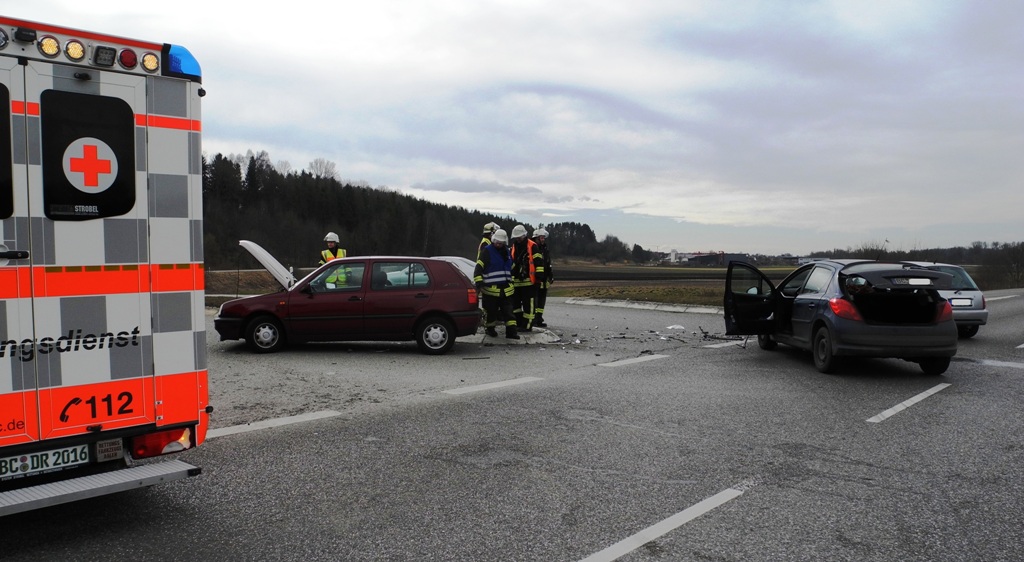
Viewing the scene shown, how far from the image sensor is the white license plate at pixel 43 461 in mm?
3748

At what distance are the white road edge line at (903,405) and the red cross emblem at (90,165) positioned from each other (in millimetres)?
6847

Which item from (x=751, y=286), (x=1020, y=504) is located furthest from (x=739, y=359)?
(x=1020, y=504)

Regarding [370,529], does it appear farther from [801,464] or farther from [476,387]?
[476,387]

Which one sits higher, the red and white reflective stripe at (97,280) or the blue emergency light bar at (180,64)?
the blue emergency light bar at (180,64)

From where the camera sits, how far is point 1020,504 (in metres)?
4.57

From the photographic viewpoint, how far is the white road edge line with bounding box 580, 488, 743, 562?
3721mm

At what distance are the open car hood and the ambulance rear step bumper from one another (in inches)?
278

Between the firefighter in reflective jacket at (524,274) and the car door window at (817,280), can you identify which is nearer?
the car door window at (817,280)

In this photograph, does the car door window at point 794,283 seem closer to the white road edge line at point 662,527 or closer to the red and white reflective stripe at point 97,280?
the white road edge line at point 662,527

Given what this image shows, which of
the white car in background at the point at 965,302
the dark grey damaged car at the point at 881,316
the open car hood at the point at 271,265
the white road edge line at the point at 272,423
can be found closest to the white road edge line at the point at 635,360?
the dark grey damaged car at the point at 881,316

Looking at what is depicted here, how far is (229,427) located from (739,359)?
779cm

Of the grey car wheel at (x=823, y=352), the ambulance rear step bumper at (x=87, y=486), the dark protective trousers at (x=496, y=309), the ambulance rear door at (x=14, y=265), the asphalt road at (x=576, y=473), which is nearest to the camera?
the ambulance rear step bumper at (x=87, y=486)

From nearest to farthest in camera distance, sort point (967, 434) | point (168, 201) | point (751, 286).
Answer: point (168, 201), point (967, 434), point (751, 286)

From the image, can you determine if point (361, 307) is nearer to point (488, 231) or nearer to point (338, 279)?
point (338, 279)
